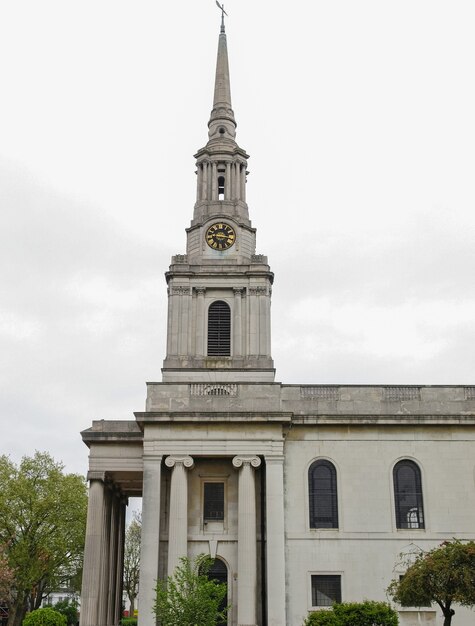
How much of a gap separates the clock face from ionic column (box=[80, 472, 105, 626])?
1607 cm

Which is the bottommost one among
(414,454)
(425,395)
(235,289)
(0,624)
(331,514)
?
(0,624)

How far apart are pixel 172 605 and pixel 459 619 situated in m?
13.4

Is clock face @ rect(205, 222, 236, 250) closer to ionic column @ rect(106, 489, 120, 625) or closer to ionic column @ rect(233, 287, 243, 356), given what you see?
ionic column @ rect(233, 287, 243, 356)

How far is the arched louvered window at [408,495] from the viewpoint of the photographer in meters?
33.9

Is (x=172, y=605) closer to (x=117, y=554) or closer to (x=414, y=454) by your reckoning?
(x=414, y=454)

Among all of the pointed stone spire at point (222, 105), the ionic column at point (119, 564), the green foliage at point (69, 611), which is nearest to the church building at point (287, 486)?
the ionic column at point (119, 564)

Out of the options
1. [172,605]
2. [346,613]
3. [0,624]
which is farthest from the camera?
[0,624]

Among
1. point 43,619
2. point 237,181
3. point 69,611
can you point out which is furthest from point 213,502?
point 69,611

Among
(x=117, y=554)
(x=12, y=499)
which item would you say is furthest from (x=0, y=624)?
(x=117, y=554)

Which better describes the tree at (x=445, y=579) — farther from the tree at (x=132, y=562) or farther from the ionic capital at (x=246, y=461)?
the tree at (x=132, y=562)

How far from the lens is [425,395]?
35875mm

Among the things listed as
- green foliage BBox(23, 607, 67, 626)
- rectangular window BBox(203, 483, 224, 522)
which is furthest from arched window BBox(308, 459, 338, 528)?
green foliage BBox(23, 607, 67, 626)

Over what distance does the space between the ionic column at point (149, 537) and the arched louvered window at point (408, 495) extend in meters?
10.7

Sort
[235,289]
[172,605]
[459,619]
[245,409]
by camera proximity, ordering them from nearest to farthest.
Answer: [172,605] < [459,619] < [245,409] < [235,289]
